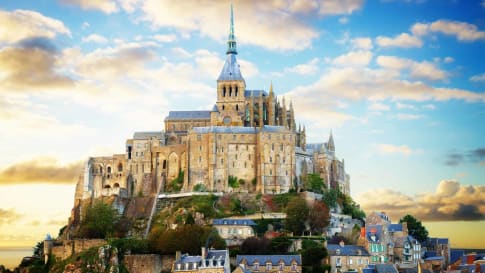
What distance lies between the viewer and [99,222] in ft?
299

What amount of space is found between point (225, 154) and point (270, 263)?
90.1 feet

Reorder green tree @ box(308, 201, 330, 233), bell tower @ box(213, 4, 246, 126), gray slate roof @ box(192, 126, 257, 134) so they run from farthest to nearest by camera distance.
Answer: bell tower @ box(213, 4, 246, 126), gray slate roof @ box(192, 126, 257, 134), green tree @ box(308, 201, 330, 233)

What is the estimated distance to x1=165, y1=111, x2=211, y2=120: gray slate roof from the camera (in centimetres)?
10944

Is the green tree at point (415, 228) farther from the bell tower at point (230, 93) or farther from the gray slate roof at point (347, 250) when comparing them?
the bell tower at point (230, 93)

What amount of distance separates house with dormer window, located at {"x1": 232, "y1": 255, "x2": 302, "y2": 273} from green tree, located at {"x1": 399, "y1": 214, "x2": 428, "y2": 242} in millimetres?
21101

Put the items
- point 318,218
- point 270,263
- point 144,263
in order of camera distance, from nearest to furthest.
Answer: point 270,263 < point 144,263 < point 318,218

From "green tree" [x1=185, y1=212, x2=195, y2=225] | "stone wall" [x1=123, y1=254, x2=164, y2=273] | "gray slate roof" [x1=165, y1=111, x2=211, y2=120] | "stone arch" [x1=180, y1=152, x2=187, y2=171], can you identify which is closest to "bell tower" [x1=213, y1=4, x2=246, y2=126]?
"gray slate roof" [x1=165, y1=111, x2=211, y2=120]

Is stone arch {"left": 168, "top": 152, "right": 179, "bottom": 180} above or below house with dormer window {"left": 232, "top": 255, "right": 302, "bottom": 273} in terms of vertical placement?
above

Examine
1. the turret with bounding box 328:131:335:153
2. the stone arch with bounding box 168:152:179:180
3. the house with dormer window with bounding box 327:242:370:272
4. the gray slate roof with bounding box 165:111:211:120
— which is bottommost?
the house with dormer window with bounding box 327:242:370:272

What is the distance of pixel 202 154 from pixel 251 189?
8128mm

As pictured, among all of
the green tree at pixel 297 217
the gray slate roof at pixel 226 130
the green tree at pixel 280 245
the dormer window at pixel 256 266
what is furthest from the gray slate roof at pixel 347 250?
the gray slate roof at pixel 226 130

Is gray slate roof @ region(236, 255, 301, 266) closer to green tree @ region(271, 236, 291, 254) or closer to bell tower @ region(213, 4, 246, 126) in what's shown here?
green tree @ region(271, 236, 291, 254)

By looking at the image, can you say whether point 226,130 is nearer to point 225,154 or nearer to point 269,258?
point 225,154

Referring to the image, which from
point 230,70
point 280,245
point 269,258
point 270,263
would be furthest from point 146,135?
point 270,263
